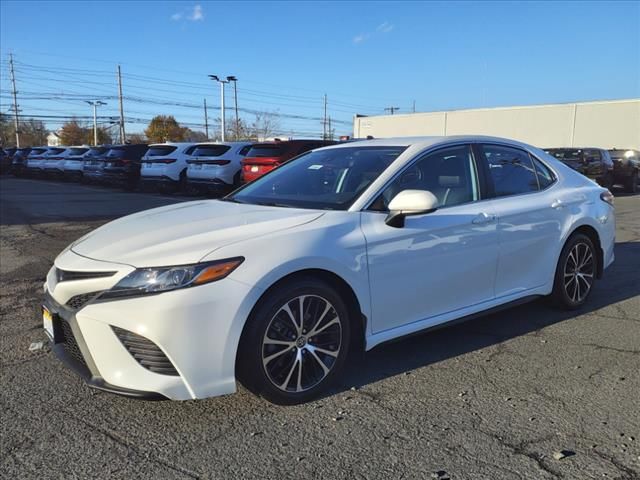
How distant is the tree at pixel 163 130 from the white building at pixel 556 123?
4729cm

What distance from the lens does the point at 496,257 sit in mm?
4211

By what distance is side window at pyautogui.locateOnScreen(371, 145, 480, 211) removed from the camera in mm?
3809

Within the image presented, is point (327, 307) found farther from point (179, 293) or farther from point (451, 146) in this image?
point (451, 146)

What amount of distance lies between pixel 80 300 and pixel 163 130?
3280 inches

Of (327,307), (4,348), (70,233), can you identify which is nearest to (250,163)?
(70,233)

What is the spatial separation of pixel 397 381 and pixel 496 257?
4.16ft

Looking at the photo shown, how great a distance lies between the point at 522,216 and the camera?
14.5 ft

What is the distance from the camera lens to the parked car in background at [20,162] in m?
29.1

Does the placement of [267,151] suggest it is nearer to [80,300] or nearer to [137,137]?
[80,300]

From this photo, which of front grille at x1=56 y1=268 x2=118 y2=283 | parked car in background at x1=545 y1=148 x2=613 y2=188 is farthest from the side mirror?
parked car in background at x1=545 y1=148 x2=613 y2=188

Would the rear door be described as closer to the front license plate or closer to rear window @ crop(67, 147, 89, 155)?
the front license plate

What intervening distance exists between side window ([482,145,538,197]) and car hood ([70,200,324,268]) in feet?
5.59

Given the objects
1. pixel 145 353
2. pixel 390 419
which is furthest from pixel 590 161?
pixel 145 353

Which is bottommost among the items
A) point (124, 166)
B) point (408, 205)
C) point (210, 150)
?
point (124, 166)
